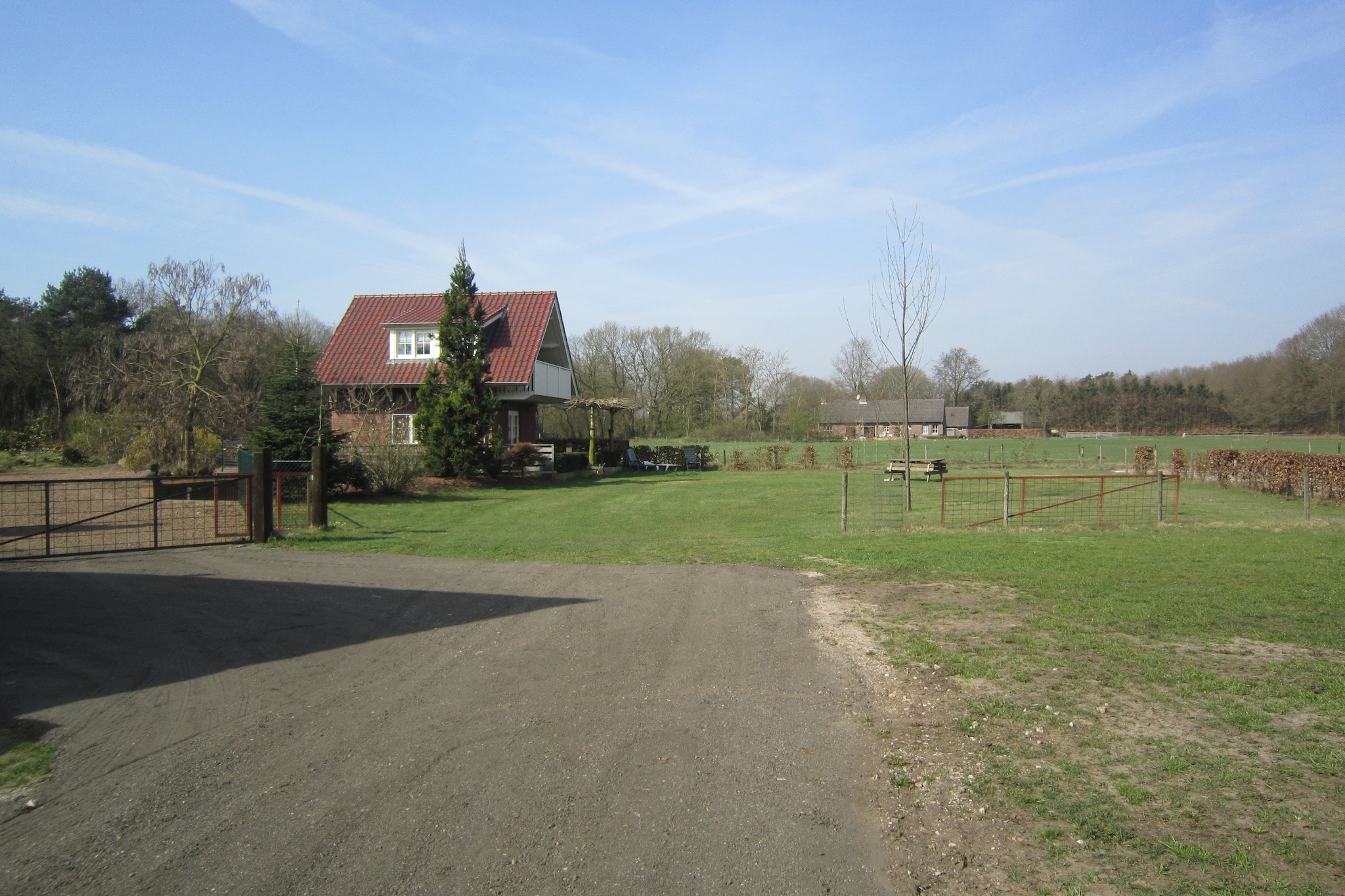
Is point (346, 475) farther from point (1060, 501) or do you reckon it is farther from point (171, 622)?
point (1060, 501)

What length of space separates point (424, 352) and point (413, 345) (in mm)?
544

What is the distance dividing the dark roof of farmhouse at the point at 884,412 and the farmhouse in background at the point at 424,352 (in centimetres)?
3753

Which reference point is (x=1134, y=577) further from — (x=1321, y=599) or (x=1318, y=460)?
(x=1318, y=460)

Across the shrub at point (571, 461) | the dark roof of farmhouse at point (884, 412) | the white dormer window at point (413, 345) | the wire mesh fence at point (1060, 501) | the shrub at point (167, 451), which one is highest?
the white dormer window at point (413, 345)

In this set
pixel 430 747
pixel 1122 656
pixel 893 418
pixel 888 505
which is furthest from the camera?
pixel 893 418

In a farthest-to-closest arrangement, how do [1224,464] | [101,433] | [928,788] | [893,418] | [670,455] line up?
[893,418] < [670,455] < [101,433] < [1224,464] < [928,788]

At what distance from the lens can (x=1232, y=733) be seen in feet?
16.6

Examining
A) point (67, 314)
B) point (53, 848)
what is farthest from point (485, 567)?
point (67, 314)

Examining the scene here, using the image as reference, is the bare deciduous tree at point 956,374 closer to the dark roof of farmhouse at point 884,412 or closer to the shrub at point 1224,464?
the dark roof of farmhouse at point 884,412

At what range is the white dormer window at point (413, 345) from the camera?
110ft

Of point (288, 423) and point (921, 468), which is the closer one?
point (288, 423)

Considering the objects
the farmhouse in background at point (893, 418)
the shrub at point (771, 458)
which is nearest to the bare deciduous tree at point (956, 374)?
the farmhouse in background at point (893, 418)

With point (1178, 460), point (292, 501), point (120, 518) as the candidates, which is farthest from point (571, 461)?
point (1178, 460)

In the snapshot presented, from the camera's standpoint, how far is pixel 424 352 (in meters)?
33.7
